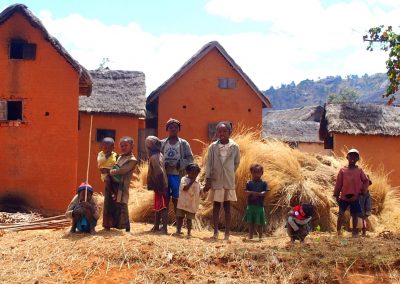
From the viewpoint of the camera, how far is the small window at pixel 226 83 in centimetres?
1798

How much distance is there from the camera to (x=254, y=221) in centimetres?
688

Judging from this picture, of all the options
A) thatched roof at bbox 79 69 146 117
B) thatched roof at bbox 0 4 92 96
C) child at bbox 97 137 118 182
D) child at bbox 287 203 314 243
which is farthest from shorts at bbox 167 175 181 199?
thatched roof at bbox 79 69 146 117

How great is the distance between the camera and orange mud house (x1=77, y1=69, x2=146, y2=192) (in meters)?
15.5

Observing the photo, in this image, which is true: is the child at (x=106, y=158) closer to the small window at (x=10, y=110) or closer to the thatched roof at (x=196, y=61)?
the small window at (x=10, y=110)

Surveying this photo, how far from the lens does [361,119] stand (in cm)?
1641

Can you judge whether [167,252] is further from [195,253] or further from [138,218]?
[138,218]

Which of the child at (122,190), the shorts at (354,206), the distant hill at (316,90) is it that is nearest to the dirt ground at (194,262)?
the child at (122,190)

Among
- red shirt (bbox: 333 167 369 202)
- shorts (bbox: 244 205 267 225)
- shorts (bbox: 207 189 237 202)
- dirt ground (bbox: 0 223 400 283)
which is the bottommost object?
dirt ground (bbox: 0 223 400 283)

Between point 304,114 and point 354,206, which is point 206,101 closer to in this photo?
point 354,206

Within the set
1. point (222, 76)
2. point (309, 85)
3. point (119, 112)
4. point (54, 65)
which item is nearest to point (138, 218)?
point (54, 65)

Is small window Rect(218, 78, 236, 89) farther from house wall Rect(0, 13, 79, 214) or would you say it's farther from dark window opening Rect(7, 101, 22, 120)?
dark window opening Rect(7, 101, 22, 120)

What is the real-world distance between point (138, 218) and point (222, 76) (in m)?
10.4

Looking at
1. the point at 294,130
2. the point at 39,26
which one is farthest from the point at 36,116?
the point at 294,130

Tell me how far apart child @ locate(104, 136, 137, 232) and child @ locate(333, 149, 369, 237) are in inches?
107
